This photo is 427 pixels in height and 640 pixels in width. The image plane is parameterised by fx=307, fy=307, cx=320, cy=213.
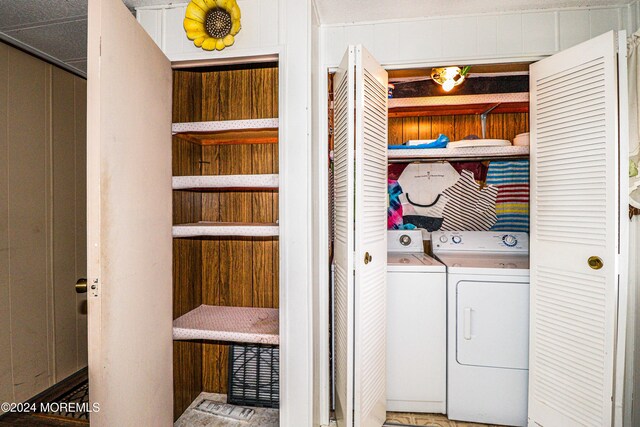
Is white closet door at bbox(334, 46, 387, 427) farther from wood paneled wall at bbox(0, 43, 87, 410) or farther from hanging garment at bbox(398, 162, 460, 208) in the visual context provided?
wood paneled wall at bbox(0, 43, 87, 410)

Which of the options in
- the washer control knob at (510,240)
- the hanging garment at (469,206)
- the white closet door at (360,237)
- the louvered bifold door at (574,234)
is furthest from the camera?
the hanging garment at (469,206)

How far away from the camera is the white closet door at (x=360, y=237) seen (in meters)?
1.54

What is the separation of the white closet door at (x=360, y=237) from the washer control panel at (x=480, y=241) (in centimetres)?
92

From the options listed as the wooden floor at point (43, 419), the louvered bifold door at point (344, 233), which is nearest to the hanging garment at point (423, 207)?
the louvered bifold door at point (344, 233)

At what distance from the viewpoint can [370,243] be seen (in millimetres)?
1662

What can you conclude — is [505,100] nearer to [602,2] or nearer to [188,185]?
[602,2]

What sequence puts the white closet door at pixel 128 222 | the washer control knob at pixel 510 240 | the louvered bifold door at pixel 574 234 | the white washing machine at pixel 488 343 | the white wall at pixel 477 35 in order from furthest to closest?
1. the washer control knob at pixel 510 240
2. the white washing machine at pixel 488 343
3. the white wall at pixel 477 35
4. the louvered bifold door at pixel 574 234
5. the white closet door at pixel 128 222

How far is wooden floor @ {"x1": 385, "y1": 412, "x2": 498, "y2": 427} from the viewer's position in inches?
74.6

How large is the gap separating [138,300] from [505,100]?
255 centimetres

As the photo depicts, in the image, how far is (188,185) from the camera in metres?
1.66

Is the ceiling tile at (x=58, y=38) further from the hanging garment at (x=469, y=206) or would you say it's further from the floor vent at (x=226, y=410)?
the hanging garment at (x=469, y=206)

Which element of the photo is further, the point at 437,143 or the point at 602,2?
the point at 437,143

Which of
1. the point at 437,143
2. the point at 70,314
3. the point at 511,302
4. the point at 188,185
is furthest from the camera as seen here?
the point at 70,314

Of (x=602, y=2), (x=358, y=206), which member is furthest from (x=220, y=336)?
(x=602, y=2)
